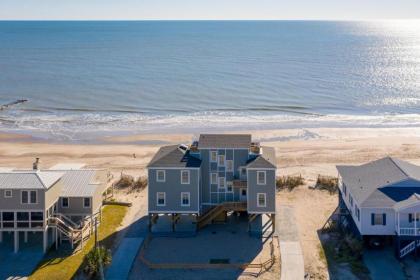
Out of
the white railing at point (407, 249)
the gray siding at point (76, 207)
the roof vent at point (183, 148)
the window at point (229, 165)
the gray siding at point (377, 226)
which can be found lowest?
the white railing at point (407, 249)

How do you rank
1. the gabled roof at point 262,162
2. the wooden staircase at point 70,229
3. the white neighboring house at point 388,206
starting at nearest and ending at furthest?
the white neighboring house at point 388,206 < the wooden staircase at point 70,229 < the gabled roof at point 262,162

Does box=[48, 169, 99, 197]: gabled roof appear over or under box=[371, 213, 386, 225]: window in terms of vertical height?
over

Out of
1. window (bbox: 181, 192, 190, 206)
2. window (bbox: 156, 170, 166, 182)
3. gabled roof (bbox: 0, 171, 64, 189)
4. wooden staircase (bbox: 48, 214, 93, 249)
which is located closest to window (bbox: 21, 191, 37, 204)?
gabled roof (bbox: 0, 171, 64, 189)

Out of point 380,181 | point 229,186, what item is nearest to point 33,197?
point 229,186

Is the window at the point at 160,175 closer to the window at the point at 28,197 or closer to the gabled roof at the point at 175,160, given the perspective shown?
the gabled roof at the point at 175,160

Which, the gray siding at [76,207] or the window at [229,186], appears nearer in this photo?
the gray siding at [76,207]

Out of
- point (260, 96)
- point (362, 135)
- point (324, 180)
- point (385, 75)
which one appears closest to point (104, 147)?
point (324, 180)

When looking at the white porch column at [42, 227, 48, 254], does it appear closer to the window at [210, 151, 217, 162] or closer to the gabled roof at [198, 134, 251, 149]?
the gabled roof at [198, 134, 251, 149]

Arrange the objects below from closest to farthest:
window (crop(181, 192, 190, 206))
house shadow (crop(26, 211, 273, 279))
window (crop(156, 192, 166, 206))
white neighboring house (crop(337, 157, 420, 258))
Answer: house shadow (crop(26, 211, 273, 279)) → white neighboring house (crop(337, 157, 420, 258)) → window (crop(181, 192, 190, 206)) → window (crop(156, 192, 166, 206))

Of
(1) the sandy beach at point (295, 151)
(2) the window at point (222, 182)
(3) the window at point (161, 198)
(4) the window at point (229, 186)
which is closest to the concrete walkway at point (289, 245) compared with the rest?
(1) the sandy beach at point (295, 151)
